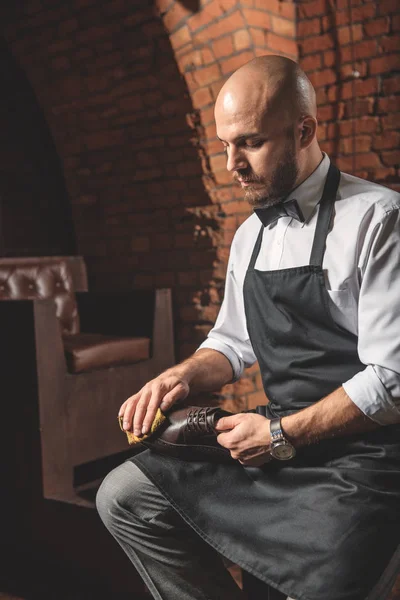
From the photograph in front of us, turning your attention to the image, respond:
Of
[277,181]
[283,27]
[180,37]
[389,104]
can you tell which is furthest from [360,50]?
[277,181]

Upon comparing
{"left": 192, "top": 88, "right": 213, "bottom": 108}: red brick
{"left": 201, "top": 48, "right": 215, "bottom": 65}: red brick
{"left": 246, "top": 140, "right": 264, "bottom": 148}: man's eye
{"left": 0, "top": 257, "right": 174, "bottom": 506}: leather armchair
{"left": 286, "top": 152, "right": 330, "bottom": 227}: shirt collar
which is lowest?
{"left": 0, "top": 257, "right": 174, "bottom": 506}: leather armchair

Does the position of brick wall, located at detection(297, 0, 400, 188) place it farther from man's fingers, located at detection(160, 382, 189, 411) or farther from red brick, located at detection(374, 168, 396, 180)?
man's fingers, located at detection(160, 382, 189, 411)

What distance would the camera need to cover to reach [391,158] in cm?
327

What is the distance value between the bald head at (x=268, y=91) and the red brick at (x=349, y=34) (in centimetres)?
204

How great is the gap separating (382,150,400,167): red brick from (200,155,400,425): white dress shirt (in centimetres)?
180

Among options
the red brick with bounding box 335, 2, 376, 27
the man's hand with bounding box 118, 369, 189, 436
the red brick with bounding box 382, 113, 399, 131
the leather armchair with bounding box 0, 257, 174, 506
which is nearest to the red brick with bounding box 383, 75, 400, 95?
the red brick with bounding box 382, 113, 399, 131

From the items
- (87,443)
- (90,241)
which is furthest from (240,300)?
(90,241)

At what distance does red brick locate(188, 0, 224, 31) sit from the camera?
3.22 m

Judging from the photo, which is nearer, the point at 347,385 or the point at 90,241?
the point at 347,385

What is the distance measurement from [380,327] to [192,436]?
1.62 feet

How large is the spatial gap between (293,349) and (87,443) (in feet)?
5.78

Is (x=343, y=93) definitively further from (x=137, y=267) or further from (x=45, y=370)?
(x=45, y=370)

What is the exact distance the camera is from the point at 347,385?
135cm

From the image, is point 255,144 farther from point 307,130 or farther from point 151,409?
point 151,409
